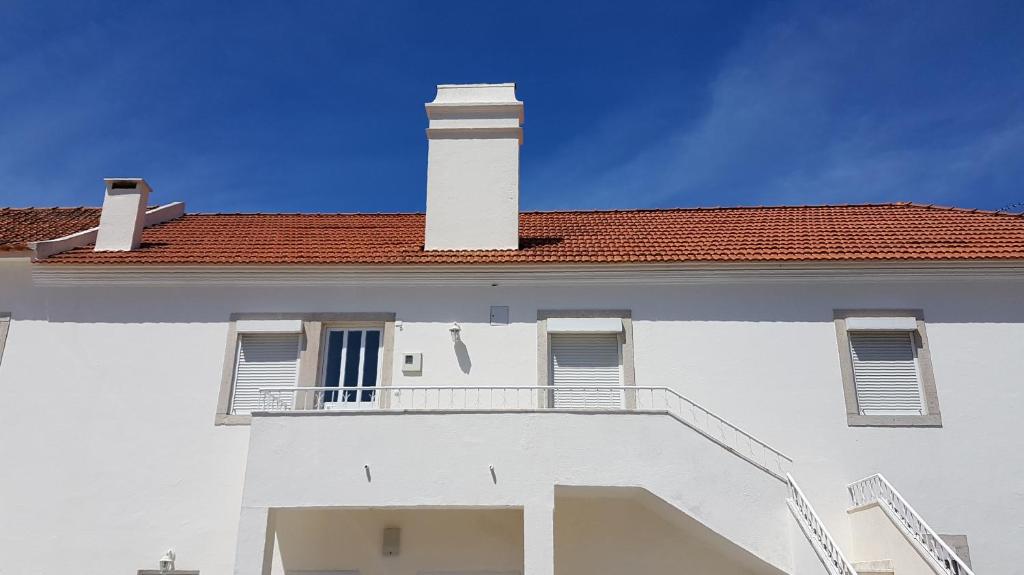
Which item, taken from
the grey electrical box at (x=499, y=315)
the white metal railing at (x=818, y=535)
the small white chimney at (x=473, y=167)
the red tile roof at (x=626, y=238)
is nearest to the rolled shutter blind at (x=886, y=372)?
the red tile roof at (x=626, y=238)

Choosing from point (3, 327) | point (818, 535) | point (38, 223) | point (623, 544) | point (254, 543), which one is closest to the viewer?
point (818, 535)

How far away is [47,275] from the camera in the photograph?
1382 centimetres

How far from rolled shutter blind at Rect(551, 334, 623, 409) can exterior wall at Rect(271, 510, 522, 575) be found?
188 cm

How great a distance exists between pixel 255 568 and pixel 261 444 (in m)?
1.51

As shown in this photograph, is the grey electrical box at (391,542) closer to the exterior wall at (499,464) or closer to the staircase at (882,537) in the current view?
the exterior wall at (499,464)

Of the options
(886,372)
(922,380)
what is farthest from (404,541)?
(922,380)

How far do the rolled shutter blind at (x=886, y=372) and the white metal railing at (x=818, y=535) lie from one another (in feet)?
7.73

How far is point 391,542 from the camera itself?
12.4m

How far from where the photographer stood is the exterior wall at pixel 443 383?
12.2 m

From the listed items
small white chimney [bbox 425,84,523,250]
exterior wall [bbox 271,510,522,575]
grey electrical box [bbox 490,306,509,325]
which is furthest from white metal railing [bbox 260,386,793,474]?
small white chimney [bbox 425,84,523,250]

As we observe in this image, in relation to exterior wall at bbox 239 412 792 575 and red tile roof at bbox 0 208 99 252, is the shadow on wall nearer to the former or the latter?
exterior wall at bbox 239 412 792 575

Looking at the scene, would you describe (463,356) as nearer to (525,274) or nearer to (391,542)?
(525,274)

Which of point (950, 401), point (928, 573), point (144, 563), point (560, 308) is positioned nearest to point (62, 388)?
point (144, 563)

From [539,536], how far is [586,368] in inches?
119
